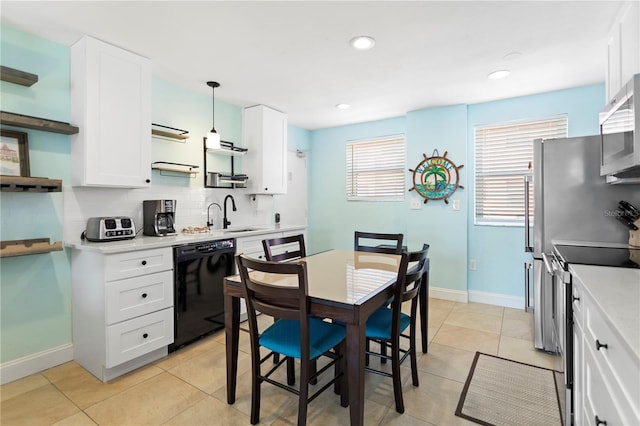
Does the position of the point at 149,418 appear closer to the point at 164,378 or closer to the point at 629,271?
the point at 164,378

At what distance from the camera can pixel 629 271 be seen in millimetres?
1516

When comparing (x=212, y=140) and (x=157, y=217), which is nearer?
(x=157, y=217)

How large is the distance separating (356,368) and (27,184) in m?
2.38

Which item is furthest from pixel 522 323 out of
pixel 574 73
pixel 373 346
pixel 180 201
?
pixel 180 201

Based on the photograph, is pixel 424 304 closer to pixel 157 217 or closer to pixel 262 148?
pixel 157 217

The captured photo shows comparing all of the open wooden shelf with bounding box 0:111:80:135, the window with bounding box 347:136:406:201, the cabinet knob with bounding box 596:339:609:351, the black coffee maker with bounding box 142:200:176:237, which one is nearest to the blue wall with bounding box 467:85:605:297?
the window with bounding box 347:136:406:201

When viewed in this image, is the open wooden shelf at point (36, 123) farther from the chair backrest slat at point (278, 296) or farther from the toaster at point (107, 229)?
the chair backrest slat at point (278, 296)

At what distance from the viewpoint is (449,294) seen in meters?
4.01

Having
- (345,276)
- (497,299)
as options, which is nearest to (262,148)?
(345,276)

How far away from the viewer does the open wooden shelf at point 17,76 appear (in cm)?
207

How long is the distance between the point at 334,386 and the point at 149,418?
112 cm

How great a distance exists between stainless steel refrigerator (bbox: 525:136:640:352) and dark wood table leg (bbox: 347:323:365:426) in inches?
72.8

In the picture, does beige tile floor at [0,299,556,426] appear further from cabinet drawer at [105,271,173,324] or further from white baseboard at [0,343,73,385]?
cabinet drawer at [105,271,173,324]

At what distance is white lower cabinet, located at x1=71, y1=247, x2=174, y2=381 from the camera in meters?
2.22
